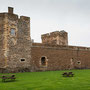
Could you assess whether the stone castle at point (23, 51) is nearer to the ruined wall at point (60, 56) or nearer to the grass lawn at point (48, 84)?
the ruined wall at point (60, 56)

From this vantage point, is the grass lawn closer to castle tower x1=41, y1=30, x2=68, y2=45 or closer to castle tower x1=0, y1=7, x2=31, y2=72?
castle tower x1=0, y1=7, x2=31, y2=72

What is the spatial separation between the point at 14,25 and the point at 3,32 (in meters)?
1.65

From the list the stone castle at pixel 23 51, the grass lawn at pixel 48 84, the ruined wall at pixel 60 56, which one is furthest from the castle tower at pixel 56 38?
the grass lawn at pixel 48 84

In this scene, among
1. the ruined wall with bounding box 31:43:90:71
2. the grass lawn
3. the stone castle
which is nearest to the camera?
the grass lawn

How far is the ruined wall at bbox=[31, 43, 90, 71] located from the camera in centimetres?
2252

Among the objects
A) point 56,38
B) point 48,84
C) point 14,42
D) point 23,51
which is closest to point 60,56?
point 23,51

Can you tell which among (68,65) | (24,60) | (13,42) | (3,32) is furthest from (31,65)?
(68,65)

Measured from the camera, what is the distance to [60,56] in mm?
25312

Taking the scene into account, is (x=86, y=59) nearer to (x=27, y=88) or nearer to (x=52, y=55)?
(x=52, y=55)

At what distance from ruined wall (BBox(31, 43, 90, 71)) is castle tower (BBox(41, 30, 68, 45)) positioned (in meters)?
5.27

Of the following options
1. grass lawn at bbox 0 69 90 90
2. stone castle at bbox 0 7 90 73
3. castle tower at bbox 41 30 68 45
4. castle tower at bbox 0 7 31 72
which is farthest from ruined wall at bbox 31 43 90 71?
grass lawn at bbox 0 69 90 90

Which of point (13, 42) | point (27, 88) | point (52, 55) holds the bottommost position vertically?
point (27, 88)

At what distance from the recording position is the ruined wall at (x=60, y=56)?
2252cm

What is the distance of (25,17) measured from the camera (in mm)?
21688
